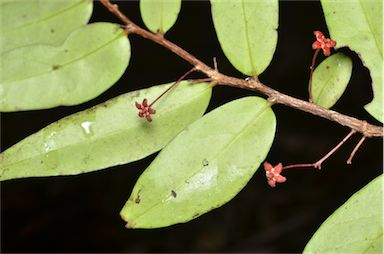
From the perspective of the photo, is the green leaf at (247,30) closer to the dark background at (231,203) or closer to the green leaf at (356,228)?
the green leaf at (356,228)

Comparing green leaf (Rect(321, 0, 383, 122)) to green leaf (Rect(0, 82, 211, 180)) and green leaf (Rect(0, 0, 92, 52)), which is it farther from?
green leaf (Rect(0, 0, 92, 52))

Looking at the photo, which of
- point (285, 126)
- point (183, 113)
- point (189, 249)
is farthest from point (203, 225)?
point (183, 113)

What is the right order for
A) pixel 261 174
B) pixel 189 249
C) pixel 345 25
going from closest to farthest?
pixel 345 25 < pixel 261 174 < pixel 189 249

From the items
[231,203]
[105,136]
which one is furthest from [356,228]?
[231,203]

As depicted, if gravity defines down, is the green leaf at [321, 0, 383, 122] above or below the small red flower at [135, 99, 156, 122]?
above

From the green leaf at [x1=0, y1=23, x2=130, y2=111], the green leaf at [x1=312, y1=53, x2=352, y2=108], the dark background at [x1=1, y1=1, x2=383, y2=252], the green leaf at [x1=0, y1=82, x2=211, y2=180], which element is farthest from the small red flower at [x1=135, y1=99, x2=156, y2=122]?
the dark background at [x1=1, y1=1, x2=383, y2=252]

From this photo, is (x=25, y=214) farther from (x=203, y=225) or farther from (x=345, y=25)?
(x=345, y=25)
